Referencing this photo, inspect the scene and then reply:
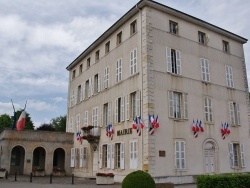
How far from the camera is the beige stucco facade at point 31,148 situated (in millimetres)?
27516

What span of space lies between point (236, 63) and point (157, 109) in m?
10.2

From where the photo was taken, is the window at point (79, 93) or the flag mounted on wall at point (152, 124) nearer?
the flag mounted on wall at point (152, 124)

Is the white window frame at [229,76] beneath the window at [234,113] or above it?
above

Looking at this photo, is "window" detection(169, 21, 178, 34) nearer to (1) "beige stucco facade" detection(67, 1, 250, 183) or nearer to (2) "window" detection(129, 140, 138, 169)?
(1) "beige stucco facade" detection(67, 1, 250, 183)

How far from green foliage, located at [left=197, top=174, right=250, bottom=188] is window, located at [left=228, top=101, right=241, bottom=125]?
12352 millimetres

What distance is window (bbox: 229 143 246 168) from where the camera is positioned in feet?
72.1

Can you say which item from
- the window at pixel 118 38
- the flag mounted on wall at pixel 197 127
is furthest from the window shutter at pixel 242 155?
the window at pixel 118 38

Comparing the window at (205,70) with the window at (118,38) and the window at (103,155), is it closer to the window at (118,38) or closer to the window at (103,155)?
the window at (118,38)

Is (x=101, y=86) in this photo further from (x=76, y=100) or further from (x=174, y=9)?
(x=174, y=9)

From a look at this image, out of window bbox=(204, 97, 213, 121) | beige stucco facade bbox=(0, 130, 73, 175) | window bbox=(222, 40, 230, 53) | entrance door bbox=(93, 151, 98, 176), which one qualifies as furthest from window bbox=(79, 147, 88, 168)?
window bbox=(222, 40, 230, 53)

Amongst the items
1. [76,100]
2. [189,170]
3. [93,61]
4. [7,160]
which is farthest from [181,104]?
[7,160]

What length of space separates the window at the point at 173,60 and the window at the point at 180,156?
4.99m

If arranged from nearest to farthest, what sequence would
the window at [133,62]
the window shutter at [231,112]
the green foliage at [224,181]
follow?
the green foliage at [224,181]
the window at [133,62]
the window shutter at [231,112]

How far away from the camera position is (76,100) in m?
30.8
